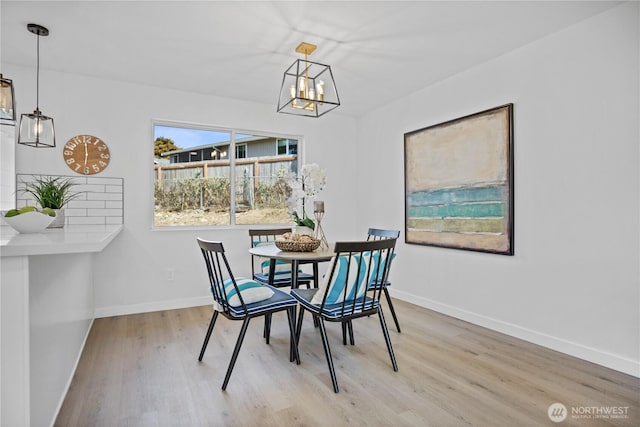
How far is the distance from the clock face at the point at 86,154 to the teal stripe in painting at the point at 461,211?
130 inches

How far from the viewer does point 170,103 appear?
382 cm

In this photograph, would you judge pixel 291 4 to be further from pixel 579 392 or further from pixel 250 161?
pixel 579 392

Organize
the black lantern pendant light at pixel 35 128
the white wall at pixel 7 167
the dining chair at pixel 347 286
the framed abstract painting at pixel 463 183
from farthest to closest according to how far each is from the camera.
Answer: the framed abstract painting at pixel 463 183 → the white wall at pixel 7 167 → the black lantern pendant light at pixel 35 128 → the dining chair at pixel 347 286

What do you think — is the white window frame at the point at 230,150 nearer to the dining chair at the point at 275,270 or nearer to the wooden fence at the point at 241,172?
the wooden fence at the point at 241,172

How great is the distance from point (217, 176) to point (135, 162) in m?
0.90

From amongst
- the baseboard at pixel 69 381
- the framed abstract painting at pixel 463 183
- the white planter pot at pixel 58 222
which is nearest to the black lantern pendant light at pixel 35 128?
the white planter pot at pixel 58 222

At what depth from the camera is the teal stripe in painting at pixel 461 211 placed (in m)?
3.08

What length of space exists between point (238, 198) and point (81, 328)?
2.16 metres

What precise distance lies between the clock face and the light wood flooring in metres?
1.56

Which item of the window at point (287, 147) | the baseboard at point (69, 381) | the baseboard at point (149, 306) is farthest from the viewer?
the window at point (287, 147)

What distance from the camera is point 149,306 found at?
3715 mm

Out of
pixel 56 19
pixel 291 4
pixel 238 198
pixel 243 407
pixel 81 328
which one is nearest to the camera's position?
pixel 243 407

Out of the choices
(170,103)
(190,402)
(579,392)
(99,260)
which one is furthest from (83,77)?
(579,392)

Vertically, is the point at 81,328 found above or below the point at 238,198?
below
